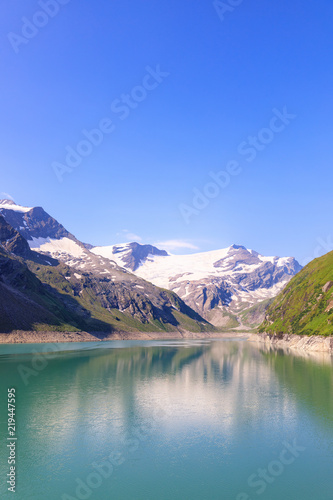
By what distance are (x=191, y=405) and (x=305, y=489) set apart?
32.2 m

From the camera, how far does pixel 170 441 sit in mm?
42469

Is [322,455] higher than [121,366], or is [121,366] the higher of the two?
[322,455]

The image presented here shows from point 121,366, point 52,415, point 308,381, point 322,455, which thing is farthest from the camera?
point 121,366

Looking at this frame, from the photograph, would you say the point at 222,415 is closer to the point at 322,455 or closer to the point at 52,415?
the point at 322,455

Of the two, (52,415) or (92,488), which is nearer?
(92,488)

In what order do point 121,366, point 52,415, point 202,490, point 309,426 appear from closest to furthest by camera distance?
point 202,490 < point 309,426 < point 52,415 < point 121,366

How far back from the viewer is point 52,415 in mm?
52969

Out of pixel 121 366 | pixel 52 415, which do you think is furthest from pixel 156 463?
pixel 121 366

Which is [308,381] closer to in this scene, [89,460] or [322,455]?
[322,455]

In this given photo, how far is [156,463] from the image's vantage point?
1411 inches

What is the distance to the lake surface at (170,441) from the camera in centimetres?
3083

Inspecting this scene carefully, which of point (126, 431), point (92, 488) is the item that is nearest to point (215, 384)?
point (126, 431)

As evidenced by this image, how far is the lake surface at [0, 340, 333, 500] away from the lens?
30828mm

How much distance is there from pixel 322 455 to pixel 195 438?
14.2 meters
